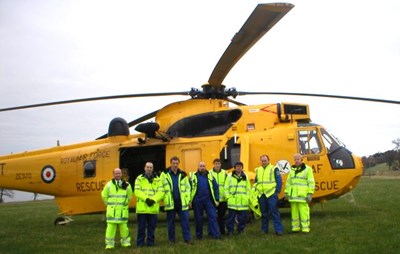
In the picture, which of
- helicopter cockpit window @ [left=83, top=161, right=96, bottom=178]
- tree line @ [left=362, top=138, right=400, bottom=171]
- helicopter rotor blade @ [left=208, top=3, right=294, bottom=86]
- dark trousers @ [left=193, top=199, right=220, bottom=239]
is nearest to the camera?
helicopter rotor blade @ [left=208, top=3, right=294, bottom=86]

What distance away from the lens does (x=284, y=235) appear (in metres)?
9.73

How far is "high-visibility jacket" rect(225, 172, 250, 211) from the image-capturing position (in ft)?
33.2

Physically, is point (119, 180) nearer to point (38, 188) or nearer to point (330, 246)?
point (330, 246)

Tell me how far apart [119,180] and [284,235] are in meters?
3.96

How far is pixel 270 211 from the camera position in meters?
10.1

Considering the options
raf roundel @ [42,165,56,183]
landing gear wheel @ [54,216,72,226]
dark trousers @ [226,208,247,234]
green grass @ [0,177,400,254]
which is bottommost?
landing gear wheel @ [54,216,72,226]

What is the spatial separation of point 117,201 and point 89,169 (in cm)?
601

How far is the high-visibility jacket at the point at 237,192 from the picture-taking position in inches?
398

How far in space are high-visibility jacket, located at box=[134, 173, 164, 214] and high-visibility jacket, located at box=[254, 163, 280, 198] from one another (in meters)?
2.49

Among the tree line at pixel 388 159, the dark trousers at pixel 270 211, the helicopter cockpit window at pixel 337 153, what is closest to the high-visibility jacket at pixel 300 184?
the dark trousers at pixel 270 211

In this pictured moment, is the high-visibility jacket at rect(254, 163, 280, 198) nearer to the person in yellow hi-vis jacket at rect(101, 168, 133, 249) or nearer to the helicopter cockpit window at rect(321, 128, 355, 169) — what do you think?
the helicopter cockpit window at rect(321, 128, 355, 169)

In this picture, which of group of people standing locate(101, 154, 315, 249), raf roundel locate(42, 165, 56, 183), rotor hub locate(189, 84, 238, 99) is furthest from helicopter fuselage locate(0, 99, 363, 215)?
group of people standing locate(101, 154, 315, 249)

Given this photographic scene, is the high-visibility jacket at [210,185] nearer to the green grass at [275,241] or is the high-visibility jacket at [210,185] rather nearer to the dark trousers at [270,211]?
the green grass at [275,241]

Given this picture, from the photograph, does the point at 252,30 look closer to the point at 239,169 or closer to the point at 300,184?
the point at 239,169
